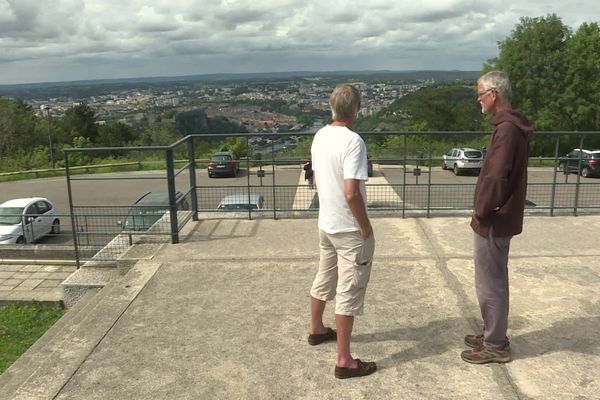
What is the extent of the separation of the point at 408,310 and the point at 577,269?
79.8 inches

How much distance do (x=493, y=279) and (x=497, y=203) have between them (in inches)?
20.9

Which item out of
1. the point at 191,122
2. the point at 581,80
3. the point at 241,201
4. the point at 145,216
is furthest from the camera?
the point at 191,122

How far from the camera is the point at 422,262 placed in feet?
17.5

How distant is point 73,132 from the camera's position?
2469 inches

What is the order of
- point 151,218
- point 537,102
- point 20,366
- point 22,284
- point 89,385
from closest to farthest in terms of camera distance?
point 89,385 < point 20,366 < point 151,218 < point 22,284 < point 537,102

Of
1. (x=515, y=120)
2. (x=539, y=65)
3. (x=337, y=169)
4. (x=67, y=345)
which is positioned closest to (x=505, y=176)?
(x=515, y=120)

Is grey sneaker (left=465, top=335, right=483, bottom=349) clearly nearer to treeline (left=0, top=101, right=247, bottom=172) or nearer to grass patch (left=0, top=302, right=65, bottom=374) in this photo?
grass patch (left=0, top=302, right=65, bottom=374)

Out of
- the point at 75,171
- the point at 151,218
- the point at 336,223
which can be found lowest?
the point at 75,171

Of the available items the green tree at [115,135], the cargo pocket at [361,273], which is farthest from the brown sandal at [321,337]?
the green tree at [115,135]

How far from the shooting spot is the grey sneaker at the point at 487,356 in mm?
3373

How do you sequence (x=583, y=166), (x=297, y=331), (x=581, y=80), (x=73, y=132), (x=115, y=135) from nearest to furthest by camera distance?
(x=297, y=331)
(x=583, y=166)
(x=581, y=80)
(x=115, y=135)
(x=73, y=132)

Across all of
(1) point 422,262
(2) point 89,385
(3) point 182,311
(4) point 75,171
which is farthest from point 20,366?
(4) point 75,171

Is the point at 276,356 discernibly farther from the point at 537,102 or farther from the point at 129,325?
the point at 537,102

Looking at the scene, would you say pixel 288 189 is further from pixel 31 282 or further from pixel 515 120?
pixel 515 120
